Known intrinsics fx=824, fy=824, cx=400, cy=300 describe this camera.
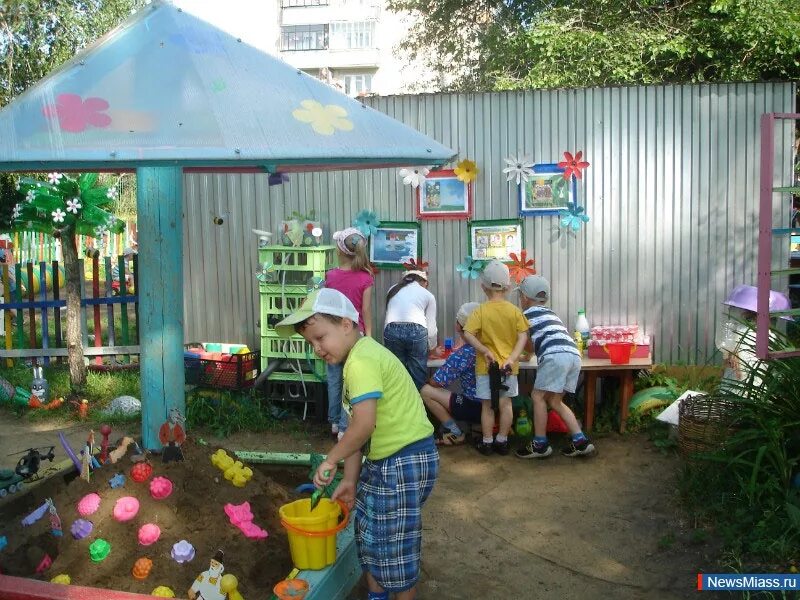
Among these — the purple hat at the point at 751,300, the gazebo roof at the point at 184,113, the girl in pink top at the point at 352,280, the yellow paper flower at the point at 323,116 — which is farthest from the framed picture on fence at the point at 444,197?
the yellow paper flower at the point at 323,116

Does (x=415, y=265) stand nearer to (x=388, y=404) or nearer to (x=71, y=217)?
(x=71, y=217)

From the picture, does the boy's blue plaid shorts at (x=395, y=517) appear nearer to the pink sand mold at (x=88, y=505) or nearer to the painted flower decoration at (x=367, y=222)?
the pink sand mold at (x=88, y=505)

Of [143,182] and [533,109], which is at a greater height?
[533,109]

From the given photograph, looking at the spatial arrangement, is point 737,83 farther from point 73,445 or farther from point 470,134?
point 73,445

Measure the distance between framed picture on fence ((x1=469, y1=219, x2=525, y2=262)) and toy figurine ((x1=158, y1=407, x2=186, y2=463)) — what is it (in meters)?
4.32

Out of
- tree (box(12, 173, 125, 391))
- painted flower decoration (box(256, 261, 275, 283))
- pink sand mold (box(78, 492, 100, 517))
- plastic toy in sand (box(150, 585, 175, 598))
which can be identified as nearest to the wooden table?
painted flower decoration (box(256, 261, 275, 283))

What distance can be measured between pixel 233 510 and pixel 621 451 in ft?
12.9

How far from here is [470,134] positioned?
838 cm

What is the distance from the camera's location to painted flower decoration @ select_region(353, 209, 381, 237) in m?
8.50

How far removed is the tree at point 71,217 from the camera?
866cm

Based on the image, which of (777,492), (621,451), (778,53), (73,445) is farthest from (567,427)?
(778,53)

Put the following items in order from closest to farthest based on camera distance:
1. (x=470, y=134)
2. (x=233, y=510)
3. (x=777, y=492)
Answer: (x=233, y=510), (x=777, y=492), (x=470, y=134)

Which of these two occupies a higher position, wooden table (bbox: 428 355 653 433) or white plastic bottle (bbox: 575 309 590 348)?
white plastic bottle (bbox: 575 309 590 348)

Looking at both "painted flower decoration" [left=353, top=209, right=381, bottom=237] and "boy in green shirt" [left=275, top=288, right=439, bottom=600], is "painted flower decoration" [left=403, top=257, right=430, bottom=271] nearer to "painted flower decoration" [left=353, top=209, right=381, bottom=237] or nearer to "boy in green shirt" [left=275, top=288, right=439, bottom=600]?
"painted flower decoration" [left=353, top=209, right=381, bottom=237]
